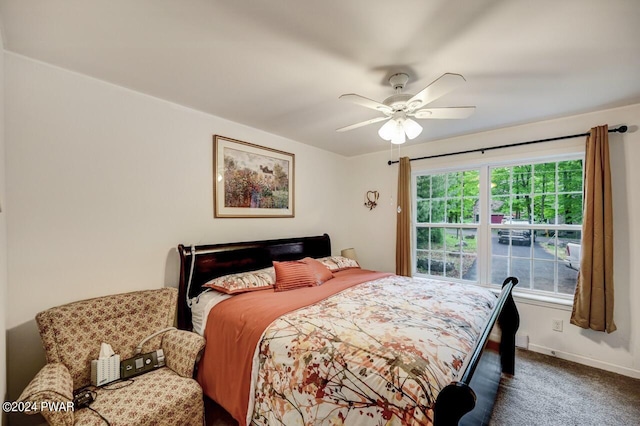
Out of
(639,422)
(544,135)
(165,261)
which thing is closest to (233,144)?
(165,261)

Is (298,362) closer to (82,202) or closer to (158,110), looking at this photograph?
(82,202)

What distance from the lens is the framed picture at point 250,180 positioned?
281cm

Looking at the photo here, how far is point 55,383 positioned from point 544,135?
436 cm

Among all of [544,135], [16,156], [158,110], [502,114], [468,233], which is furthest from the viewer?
[468,233]

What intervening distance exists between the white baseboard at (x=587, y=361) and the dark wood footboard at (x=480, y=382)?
0.69 meters

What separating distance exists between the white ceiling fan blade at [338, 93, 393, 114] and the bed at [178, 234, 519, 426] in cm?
141

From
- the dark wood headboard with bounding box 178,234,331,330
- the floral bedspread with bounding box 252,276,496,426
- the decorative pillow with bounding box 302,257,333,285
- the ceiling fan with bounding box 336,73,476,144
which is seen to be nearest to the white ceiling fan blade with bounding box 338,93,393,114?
the ceiling fan with bounding box 336,73,476,144

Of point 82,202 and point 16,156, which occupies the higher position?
point 16,156

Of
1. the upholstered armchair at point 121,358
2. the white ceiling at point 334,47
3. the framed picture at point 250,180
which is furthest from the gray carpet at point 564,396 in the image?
the framed picture at point 250,180

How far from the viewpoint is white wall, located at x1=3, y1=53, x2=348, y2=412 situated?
1.73m

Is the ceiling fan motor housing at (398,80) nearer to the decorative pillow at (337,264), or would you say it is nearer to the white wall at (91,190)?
the white wall at (91,190)

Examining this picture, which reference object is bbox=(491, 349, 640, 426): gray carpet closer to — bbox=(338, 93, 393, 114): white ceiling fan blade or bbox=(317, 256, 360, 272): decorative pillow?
bbox=(317, 256, 360, 272): decorative pillow

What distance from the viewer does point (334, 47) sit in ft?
5.31

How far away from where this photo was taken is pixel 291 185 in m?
3.56
